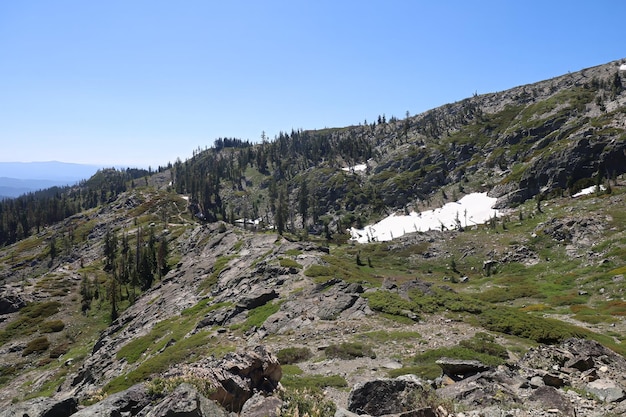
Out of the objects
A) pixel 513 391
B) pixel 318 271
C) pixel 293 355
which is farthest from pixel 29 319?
pixel 513 391

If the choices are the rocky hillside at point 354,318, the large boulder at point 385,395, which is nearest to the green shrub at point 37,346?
the rocky hillside at point 354,318

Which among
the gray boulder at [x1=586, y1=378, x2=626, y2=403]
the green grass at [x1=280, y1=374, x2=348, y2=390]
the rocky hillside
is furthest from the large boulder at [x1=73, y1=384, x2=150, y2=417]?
the gray boulder at [x1=586, y1=378, x2=626, y2=403]

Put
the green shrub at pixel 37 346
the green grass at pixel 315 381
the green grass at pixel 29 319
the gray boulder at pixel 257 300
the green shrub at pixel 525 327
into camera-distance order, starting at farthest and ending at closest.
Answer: the green grass at pixel 29 319
the green shrub at pixel 37 346
the gray boulder at pixel 257 300
the green shrub at pixel 525 327
the green grass at pixel 315 381

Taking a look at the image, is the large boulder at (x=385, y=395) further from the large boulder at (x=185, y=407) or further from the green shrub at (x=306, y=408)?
the large boulder at (x=185, y=407)

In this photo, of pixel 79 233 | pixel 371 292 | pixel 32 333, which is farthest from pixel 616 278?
pixel 79 233

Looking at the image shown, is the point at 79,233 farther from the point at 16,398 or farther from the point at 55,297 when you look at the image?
the point at 16,398

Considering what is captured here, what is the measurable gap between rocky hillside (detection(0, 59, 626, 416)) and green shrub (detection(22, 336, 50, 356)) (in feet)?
2.40

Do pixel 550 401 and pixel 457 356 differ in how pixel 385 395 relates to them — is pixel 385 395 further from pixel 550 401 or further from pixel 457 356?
pixel 457 356

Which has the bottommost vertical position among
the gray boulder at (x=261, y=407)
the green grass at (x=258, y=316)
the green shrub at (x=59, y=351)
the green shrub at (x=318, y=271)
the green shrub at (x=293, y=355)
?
the green shrub at (x=59, y=351)

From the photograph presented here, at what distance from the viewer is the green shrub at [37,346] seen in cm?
7700

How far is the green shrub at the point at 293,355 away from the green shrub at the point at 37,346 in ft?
Result: 256

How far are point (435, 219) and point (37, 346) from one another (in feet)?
468

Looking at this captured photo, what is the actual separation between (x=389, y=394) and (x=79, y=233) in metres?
214

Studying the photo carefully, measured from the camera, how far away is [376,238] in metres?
157
